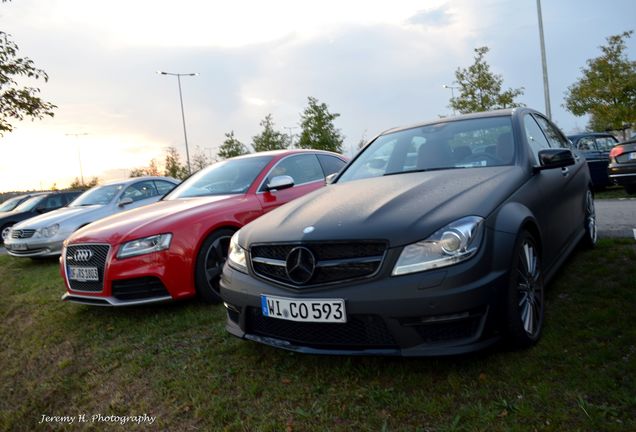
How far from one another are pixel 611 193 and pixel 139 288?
11.2 meters

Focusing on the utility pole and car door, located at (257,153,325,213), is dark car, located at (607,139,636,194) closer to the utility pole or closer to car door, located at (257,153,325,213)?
car door, located at (257,153,325,213)

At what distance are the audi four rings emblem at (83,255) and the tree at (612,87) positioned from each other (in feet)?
98.2

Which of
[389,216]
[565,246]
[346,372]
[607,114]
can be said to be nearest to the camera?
[389,216]

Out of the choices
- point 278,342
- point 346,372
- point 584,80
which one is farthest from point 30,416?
point 584,80

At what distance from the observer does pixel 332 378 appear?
3.03 m

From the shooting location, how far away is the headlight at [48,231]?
902 centimetres

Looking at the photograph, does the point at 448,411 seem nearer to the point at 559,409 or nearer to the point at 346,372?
the point at 559,409

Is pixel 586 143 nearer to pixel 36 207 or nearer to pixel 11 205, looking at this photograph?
pixel 36 207

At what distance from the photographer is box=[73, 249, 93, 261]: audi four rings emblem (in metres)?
4.66

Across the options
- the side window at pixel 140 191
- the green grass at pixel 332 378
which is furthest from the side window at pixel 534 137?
the side window at pixel 140 191

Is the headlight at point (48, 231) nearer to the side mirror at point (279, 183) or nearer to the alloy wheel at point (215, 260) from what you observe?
the alloy wheel at point (215, 260)

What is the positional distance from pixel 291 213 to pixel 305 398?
1165 millimetres

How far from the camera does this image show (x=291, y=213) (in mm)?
3381

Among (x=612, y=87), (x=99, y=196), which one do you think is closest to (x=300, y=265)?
(x=99, y=196)
